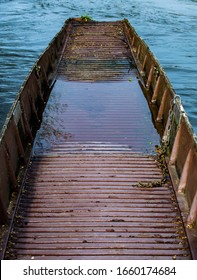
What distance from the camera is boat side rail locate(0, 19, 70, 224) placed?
6.80 m

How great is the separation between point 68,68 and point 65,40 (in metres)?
5.64

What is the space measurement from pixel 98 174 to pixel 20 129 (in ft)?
8.26

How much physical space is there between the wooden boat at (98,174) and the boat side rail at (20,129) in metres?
0.03

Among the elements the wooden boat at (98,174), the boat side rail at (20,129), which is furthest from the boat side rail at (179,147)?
the boat side rail at (20,129)

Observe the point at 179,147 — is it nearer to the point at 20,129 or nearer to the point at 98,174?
the point at 98,174

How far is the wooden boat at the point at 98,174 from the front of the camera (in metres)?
6.24

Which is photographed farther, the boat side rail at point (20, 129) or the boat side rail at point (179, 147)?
the boat side rail at point (20, 129)

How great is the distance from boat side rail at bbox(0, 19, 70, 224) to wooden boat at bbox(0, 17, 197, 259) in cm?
3

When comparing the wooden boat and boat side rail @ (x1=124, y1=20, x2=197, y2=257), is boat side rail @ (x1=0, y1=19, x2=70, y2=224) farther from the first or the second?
boat side rail @ (x1=124, y1=20, x2=197, y2=257)

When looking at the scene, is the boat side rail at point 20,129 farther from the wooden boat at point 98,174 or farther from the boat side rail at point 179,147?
the boat side rail at point 179,147

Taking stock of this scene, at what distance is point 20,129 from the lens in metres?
8.73

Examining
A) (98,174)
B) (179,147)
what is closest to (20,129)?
(98,174)

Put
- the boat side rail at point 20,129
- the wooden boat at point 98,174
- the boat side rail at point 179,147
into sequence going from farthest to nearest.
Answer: the boat side rail at point 20,129 → the boat side rail at point 179,147 → the wooden boat at point 98,174
